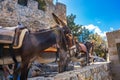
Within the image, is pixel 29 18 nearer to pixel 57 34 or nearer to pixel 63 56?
pixel 63 56

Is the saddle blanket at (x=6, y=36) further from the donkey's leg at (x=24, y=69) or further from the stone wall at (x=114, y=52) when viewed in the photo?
the stone wall at (x=114, y=52)

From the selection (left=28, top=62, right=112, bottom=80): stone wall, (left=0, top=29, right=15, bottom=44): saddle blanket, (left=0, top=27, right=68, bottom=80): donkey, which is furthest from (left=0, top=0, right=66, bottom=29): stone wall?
(left=0, top=29, right=15, bottom=44): saddle blanket

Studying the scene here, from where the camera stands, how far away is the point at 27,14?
11484 mm

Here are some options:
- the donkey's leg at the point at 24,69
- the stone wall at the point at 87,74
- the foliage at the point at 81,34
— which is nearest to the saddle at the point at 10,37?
the donkey's leg at the point at 24,69

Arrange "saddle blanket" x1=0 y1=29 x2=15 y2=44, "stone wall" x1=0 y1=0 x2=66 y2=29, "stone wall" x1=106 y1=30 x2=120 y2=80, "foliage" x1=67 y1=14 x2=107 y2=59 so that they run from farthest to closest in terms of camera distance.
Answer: "foliage" x1=67 y1=14 x2=107 y2=59 → "stone wall" x1=0 y1=0 x2=66 y2=29 → "stone wall" x1=106 y1=30 x2=120 y2=80 → "saddle blanket" x1=0 y1=29 x2=15 y2=44

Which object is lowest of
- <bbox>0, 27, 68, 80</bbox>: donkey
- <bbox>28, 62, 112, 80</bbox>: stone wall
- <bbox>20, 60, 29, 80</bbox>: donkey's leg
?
<bbox>28, 62, 112, 80</bbox>: stone wall

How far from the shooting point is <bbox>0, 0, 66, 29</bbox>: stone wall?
974cm

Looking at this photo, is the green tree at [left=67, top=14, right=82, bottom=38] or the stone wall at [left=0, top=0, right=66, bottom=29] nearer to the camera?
the stone wall at [left=0, top=0, right=66, bottom=29]

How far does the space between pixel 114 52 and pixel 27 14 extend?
7562 mm

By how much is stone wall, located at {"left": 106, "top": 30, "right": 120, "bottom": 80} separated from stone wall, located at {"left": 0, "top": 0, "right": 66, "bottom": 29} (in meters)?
6.51

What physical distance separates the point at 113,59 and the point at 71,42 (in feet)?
8.57

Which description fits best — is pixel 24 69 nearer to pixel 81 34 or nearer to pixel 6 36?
pixel 6 36

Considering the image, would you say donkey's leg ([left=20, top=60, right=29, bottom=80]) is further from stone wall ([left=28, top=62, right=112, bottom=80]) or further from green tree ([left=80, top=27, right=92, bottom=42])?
green tree ([left=80, top=27, right=92, bottom=42])

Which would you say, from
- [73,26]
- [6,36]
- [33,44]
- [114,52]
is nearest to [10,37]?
[6,36]
